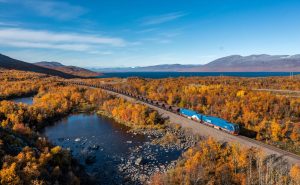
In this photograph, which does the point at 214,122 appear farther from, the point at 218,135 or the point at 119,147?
the point at 119,147

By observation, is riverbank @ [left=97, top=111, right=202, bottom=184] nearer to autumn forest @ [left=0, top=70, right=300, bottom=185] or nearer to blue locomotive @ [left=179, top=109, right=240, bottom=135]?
autumn forest @ [left=0, top=70, right=300, bottom=185]

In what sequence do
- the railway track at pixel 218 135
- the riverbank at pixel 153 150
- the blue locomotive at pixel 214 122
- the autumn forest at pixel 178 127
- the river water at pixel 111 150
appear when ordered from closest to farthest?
the autumn forest at pixel 178 127 → the riverbank at pixel 153 150 → the river water at pixel 111 150 → the railway track at pixel 218 135 → the blue locomotive at pixel 214 122

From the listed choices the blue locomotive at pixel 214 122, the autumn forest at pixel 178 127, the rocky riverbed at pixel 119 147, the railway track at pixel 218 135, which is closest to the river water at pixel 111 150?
the rocky riverbed at pixel 119 147

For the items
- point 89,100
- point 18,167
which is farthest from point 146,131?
point 89,100

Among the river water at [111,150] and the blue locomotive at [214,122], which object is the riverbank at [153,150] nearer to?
the river water at [111,150]

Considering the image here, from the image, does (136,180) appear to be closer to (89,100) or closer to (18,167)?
(18,167)

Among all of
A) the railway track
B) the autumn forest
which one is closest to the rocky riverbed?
the autumn forest

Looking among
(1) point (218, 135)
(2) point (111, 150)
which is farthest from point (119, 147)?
(1) point (218, 135)
